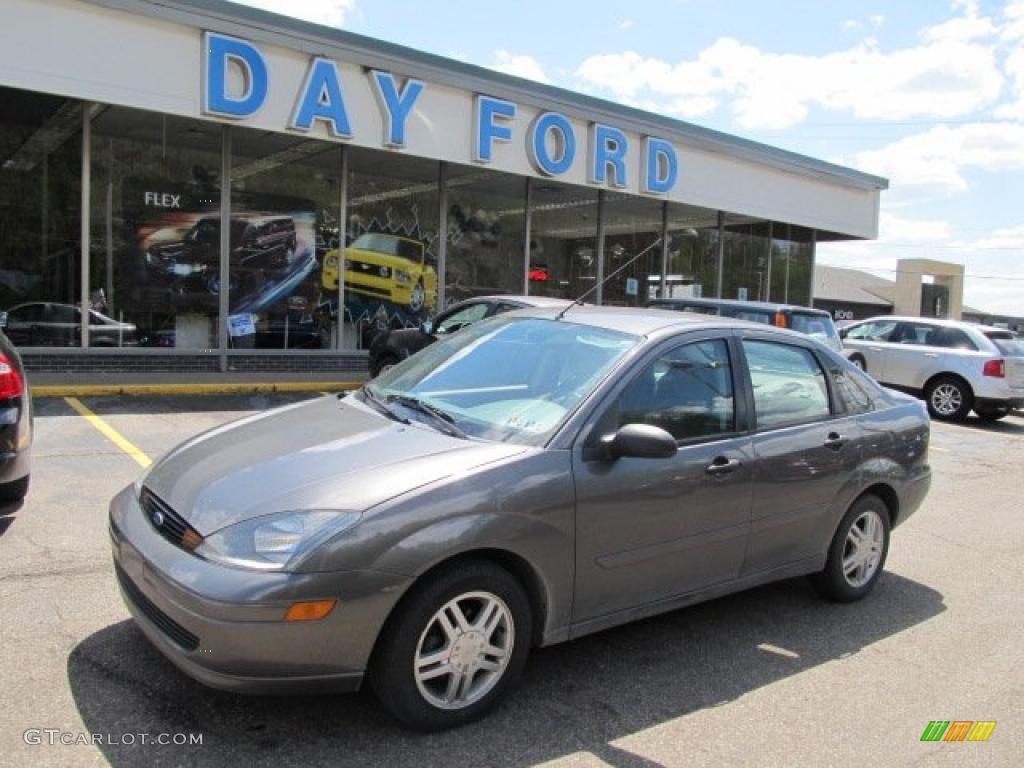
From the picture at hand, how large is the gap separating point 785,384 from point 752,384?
35 centimetres

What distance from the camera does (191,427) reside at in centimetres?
880

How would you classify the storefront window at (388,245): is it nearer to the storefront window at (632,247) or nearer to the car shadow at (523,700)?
the storefront window at (632,247)

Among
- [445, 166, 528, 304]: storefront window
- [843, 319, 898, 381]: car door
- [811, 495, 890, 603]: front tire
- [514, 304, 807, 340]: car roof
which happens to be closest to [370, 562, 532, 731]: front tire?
[514, 304, 807, 340]: car roof

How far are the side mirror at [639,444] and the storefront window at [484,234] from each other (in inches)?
487

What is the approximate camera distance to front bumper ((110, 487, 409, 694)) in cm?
279

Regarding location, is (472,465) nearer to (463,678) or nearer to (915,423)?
(463,678)

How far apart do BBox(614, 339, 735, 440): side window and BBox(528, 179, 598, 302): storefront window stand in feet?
41.1

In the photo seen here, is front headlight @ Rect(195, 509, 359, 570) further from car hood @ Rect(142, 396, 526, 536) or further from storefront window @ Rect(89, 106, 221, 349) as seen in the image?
storefront window @ Rect(89, 106, 221, 349)

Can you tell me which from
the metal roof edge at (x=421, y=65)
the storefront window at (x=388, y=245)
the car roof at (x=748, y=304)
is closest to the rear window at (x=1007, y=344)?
the car roof at (x=748, y=304)

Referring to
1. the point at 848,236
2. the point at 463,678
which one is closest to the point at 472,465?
the point at 463,678

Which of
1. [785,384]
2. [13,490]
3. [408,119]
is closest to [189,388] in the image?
[408,119]

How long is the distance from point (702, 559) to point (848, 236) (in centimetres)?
2050

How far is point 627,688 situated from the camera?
3658 mm

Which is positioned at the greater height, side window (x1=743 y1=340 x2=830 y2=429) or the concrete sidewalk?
side window (x1=743 y1=340 x2=830 y2=429)
